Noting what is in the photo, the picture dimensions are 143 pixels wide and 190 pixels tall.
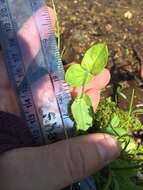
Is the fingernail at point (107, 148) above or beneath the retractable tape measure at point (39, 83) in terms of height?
beneath

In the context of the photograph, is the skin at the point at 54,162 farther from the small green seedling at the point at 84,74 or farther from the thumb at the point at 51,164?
the small green seedling at the point at 84,74

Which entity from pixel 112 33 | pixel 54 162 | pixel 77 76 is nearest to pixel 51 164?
pixel 54 162

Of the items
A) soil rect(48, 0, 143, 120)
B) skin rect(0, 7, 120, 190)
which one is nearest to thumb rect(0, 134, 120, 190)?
skin rect(0, 7, 120, 190)

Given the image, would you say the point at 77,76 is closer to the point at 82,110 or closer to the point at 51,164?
the point at 82,110

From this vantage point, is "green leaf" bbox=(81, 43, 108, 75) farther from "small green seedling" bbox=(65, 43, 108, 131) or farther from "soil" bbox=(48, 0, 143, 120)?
"soil" bbox=(48, 0, 143, 120)

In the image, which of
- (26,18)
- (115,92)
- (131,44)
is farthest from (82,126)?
(131,44)

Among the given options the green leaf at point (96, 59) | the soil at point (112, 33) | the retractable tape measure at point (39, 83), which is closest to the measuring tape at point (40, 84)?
the retractable tape measure at point (39, 83)
